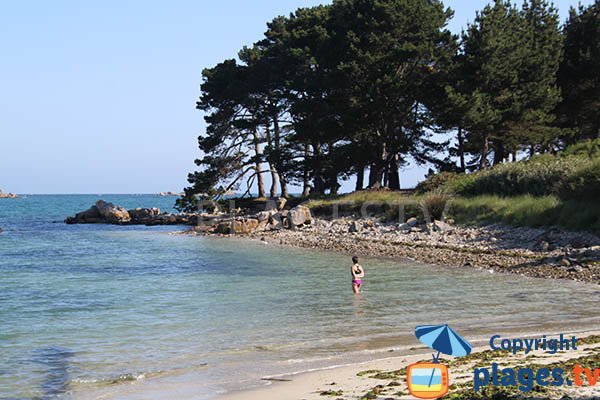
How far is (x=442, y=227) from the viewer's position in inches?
1199

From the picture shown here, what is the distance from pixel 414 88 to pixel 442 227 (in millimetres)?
15920

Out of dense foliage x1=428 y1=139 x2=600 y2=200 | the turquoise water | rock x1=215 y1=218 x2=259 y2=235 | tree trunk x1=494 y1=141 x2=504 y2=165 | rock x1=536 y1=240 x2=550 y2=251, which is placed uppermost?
tree trunk x1=494 y1=141 x2=504 y2=165

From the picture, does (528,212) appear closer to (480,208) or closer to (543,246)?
(480,208)

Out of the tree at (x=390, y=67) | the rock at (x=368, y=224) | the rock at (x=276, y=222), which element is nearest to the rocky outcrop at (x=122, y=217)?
the rock at (x=276, y=222)

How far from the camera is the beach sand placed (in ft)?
24.5

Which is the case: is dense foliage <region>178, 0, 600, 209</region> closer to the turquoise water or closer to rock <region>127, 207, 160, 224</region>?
rock <region>127, 207, 160, 224</region>

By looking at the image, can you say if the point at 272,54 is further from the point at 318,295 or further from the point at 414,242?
the point at 318,295

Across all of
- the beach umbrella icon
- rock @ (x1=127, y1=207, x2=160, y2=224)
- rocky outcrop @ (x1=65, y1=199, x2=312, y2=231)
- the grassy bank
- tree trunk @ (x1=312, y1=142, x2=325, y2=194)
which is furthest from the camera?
rock @ (x1=127, y1=207, x2=160, y2=224)

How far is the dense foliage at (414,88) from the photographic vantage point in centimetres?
4238

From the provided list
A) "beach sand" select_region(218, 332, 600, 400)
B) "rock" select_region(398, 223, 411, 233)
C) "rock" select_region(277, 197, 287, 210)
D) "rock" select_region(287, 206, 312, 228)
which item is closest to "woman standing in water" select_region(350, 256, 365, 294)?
"beach sand" select_region(218, 332, 600, 400)

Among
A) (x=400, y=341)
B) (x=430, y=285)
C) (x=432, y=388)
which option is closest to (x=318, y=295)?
(x=430, y=285)

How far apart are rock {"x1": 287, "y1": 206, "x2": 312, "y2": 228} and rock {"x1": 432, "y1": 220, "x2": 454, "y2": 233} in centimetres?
1146

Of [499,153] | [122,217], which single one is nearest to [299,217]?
[499,153]

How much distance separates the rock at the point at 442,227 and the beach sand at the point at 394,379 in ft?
65.4
